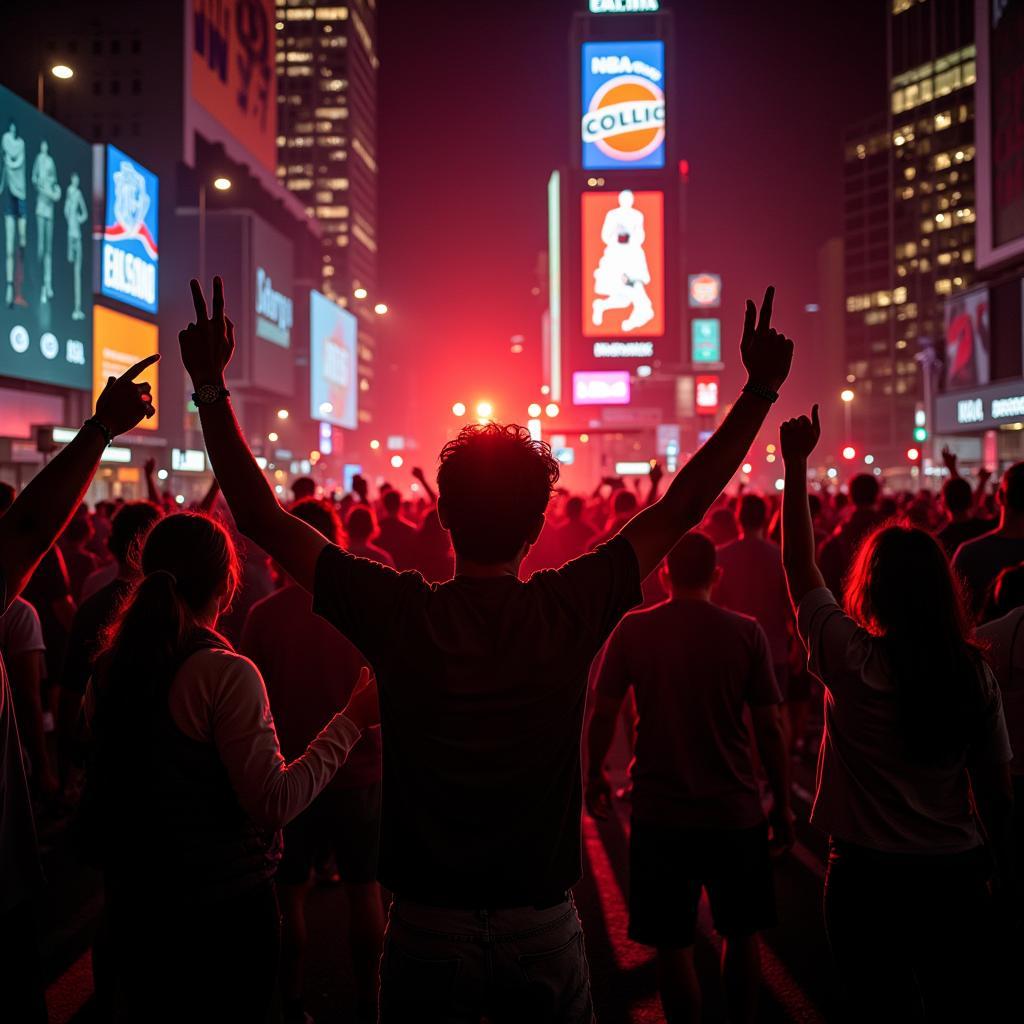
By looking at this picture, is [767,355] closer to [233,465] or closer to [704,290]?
[233,465]

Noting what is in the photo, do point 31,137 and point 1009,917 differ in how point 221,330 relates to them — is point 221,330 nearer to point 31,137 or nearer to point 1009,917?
point 1009,917

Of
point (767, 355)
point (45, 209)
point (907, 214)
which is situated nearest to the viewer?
point (767, 355)

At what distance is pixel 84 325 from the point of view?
42.8 metres

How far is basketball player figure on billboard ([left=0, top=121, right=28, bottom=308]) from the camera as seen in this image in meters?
36.4

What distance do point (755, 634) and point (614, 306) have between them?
2349 inches

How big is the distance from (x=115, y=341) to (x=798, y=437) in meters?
51.7

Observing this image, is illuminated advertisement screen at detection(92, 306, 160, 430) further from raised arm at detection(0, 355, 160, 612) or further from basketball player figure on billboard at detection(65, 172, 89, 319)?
raised arm at detection(0, 355, 160, 612)

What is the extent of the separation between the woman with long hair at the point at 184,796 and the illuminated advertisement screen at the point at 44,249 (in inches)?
1523

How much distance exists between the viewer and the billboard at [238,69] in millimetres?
70875

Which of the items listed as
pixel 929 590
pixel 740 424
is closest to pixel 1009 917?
Answer: pixel 929 590

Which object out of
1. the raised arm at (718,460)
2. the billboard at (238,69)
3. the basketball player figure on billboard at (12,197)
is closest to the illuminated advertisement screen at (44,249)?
the basketball player figure on billboard at (12,197)

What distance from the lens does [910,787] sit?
3125 mm

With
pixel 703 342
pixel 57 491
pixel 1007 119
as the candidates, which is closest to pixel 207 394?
pixel 57 491

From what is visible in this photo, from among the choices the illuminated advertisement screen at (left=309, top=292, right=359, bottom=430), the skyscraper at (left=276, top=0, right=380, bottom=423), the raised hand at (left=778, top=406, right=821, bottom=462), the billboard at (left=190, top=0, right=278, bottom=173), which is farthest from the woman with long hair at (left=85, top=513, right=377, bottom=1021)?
the skyscraper at (left=276, top=0, right=380, bottom=423)
